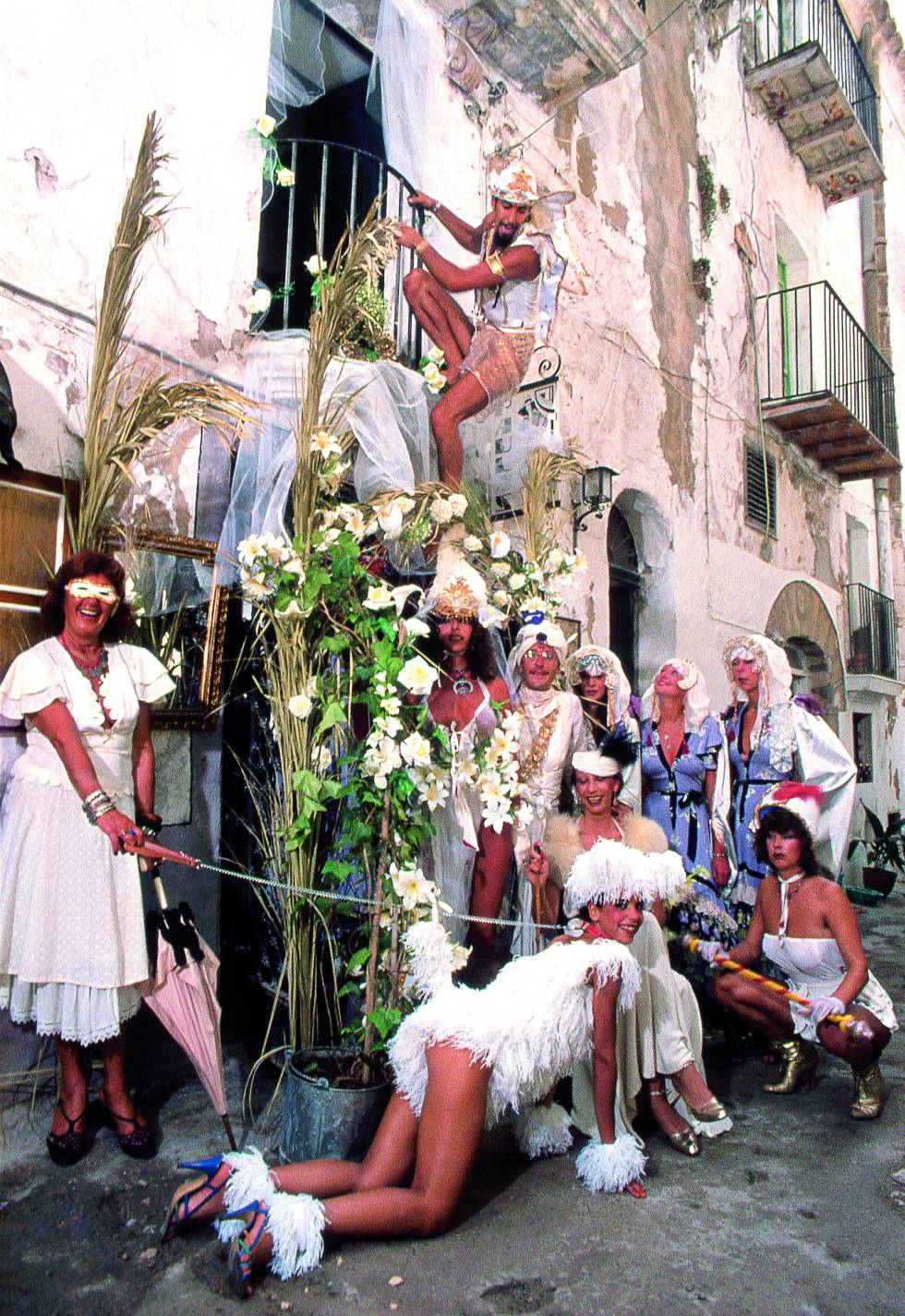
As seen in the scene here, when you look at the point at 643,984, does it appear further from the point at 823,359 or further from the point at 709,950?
the point at 823,359

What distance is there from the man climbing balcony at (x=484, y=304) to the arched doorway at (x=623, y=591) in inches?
110

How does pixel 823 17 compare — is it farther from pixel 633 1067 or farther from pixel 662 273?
pixel 633 1067

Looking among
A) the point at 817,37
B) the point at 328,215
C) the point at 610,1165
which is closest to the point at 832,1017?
the point at 610,1165

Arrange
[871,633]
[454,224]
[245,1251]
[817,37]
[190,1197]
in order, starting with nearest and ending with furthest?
1. [245,1251]
2. [190,1197]
3. [454,224]
4. [817,37]
5. [871,633]

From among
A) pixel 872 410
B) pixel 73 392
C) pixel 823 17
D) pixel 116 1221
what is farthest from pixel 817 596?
pixel 116 1221

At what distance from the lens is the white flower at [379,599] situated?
2.96 meters

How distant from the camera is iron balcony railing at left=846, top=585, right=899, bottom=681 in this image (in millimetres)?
12664

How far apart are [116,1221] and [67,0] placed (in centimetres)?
471

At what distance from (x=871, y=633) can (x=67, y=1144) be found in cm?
1262

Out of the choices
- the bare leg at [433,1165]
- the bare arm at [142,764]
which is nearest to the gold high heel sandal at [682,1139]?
the bare leg at [433,1165]

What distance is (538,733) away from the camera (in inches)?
160

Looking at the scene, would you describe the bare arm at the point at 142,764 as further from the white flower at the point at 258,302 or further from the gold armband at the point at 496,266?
the gold armband at the point at 496,266

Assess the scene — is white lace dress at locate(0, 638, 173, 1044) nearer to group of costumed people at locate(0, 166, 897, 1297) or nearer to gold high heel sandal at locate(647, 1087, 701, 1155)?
group of costumed people at locate(0, 166, 897, 1297)

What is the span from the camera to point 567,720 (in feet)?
13.4
